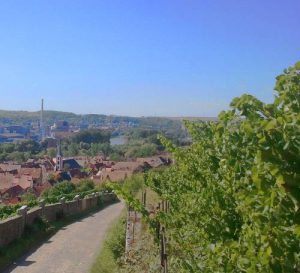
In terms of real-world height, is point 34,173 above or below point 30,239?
below

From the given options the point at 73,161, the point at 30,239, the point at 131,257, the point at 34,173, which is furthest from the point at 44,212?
the point at 73,161

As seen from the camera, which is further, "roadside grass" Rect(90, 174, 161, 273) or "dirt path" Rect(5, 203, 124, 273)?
"dirt path" Rect(5, 203, 124, 273)

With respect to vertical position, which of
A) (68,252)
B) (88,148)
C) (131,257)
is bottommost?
(88,148)

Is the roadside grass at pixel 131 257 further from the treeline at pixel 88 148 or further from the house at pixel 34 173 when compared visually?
the treeline at pixel 88 148

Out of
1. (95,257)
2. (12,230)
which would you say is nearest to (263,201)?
(95,257)

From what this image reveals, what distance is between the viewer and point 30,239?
17.6 m

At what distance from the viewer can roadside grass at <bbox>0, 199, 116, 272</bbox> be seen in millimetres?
15030

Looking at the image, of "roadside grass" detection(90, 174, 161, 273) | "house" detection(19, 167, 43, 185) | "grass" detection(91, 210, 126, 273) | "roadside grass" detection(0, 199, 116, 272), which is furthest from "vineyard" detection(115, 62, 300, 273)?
"house" detection(19, 167, 43, 185)

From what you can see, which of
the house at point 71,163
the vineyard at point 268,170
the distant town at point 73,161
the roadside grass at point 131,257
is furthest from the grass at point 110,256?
the house at point 71,163

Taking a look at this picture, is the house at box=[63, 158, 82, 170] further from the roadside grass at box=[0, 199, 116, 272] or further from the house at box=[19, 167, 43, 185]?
the roadside grass at box=[0, 199, 116, 272]

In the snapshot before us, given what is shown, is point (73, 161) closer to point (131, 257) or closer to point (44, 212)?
point (44, 212)

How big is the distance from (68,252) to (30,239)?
1835mm

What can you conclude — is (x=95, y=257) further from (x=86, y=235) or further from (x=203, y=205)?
(x=203, y=205)

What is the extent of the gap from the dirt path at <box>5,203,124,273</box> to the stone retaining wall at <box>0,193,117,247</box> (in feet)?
2.76
